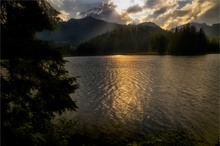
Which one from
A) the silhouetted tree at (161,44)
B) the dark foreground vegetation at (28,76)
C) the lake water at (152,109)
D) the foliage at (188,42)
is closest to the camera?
the dark foreground vegetation at (28,76)

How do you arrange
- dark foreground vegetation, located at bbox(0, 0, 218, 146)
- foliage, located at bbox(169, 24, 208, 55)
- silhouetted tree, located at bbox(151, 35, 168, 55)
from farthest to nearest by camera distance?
silhouetted tree, located at bbox(151, 35, 168, 55), foliage, located at bbox(169, 24, 208, 55), dark foreground vegetation, located at bbox(0, 0, 218, 146)

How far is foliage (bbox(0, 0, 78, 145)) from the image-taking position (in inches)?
249

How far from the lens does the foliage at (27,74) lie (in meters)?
6.31

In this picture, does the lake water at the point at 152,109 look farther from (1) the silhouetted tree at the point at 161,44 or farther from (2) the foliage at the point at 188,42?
(1) the silhouetted tree at the point at 161,44

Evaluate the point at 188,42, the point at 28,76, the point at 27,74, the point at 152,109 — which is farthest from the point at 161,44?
the point at 27,74

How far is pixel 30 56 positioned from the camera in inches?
284

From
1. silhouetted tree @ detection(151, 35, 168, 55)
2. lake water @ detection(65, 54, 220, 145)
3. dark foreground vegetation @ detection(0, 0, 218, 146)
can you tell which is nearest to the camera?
dark foreground vegetation @ detection(0, 0, 218, 146)

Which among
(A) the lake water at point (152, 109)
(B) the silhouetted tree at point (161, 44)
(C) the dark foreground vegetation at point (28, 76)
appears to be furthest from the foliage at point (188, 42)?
(C) the dark foreground vegetation at point (28, 76)

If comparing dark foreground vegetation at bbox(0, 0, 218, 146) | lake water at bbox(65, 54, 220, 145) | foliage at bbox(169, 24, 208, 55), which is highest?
foliage at bbox(169, 24, 208, 55)

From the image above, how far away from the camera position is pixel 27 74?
6.91 metres

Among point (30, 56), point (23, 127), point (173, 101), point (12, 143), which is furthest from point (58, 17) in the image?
point (173, 101)

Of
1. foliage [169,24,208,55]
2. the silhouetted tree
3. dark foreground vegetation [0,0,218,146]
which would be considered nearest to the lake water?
dark foreground vegetation [0,0,218,146]

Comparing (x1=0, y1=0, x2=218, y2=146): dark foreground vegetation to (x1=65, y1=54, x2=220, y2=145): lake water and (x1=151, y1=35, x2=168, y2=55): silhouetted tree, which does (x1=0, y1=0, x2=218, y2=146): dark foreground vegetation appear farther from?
(x1=151, y1=35, x2=168, y2=55): silhouetted tree

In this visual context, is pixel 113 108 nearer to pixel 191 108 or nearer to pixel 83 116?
pixel 83 116
